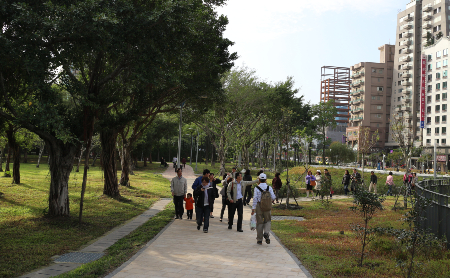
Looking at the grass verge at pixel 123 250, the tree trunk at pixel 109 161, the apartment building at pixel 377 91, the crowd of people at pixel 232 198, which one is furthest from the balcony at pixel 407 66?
the grass verge at pixel 123 250

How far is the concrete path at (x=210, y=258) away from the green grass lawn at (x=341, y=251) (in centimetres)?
45

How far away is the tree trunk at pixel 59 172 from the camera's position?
1213 centimetres

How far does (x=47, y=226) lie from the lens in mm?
11250

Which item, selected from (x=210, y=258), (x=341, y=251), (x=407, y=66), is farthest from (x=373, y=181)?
(x=407, y=66)

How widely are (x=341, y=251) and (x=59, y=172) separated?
854 cm

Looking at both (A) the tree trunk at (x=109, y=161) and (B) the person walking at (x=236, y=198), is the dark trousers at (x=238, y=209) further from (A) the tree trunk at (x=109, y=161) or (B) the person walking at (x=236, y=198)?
(A) the tree trunk at (x=109, y=161)

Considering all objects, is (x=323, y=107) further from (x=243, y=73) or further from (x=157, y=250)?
(x=157, y=250)

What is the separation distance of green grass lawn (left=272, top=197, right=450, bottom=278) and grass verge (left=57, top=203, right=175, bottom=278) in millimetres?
3519

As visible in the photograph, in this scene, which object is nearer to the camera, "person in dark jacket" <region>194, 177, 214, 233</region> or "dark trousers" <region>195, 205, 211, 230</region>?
"dark trousers" <region>195, 205, 211, 230</region>

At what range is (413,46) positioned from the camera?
8375 centimetres

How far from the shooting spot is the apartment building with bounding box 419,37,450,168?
69.4 m

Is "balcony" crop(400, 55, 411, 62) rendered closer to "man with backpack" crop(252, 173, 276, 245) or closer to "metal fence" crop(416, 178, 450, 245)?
"metal fence" crop(416, 178, 450, 245)

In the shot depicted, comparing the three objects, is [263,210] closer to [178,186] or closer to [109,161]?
[178,186]

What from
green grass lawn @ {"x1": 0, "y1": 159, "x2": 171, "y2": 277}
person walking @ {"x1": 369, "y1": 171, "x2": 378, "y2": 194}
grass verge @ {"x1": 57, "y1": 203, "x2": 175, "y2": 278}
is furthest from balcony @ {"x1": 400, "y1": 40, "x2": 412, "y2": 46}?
grass verge @ {"x1": 57, "y1": 203, "x2": 175, "y2": 278}
